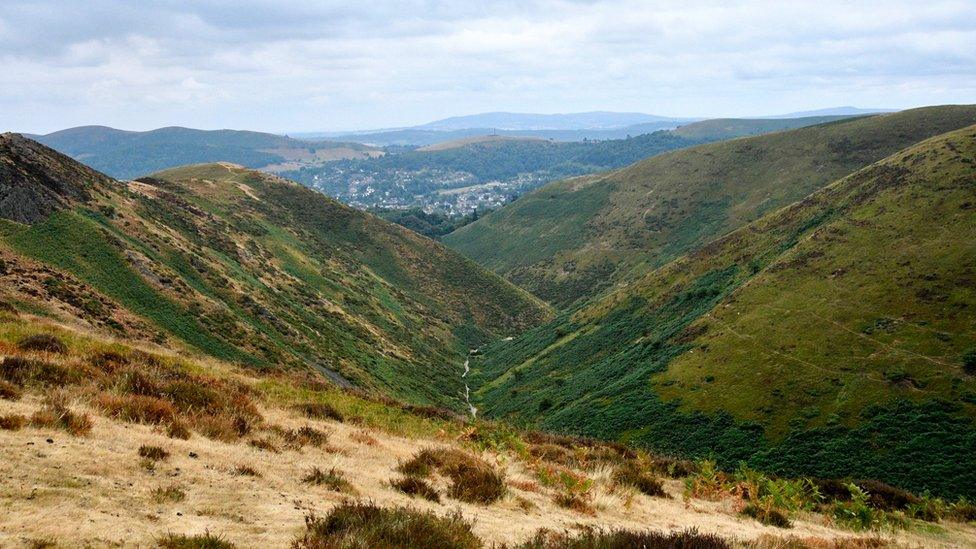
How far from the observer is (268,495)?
1034 cm

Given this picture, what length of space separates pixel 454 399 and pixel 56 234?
159 feet

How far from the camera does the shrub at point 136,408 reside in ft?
42.3

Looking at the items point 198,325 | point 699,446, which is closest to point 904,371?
point 699,446

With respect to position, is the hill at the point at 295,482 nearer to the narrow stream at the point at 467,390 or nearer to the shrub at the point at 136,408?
the shrub at the point at 136,408

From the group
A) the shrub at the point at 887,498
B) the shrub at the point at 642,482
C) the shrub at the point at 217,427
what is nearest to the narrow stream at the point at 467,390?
the shrub at the point at 887,498

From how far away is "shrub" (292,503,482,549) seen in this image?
8.20 metres

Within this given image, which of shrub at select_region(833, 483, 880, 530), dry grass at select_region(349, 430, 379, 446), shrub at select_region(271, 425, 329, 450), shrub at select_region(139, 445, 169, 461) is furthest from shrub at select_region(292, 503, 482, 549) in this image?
shrub at select_region(833, 483, 880, 530)

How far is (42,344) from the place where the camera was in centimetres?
1773

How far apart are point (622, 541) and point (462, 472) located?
17.6 ft

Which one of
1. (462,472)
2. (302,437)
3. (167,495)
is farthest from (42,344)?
(462,472)

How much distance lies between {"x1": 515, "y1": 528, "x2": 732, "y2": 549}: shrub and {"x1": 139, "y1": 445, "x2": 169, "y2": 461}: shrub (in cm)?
714

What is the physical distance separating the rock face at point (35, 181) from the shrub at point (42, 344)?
31.6 metres

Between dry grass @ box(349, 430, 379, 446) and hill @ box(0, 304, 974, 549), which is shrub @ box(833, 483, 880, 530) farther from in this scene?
dry grass @ box(349, 430, 379, 446)

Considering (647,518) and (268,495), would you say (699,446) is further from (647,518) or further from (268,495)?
(268,495)
